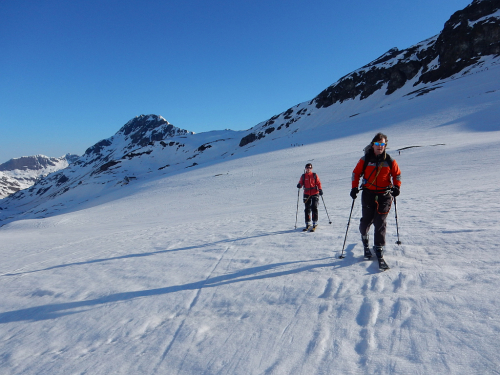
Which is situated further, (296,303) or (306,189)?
(306,189)

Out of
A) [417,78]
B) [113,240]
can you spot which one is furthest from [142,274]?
[417,78]

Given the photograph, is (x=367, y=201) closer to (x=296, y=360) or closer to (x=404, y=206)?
(x=296, y=360)

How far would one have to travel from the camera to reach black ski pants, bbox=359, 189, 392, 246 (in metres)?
4.82

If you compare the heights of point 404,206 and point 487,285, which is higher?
point 487,285

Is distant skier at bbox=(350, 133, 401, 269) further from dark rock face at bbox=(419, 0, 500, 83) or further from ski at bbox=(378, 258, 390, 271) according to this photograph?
dark rock face at bbox=(419, 0, 500, 83)

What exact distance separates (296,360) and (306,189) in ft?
19.8

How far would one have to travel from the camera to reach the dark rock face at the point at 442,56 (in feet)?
221

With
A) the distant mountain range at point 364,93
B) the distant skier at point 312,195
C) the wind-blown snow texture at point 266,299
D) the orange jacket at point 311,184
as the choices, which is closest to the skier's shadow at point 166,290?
the wind-blown snow texture at point 266,299

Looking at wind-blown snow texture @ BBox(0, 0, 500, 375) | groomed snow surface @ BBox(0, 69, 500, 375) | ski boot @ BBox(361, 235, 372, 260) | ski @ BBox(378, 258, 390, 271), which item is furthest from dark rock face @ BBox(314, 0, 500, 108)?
ski @ BBox(378, 258, 390, 271)

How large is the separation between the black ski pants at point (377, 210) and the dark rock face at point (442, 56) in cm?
8483

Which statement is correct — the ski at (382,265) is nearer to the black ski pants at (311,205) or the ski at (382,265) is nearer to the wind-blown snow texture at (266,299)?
the wind-blown snow texture at (266,299)

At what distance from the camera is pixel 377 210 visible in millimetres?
4871

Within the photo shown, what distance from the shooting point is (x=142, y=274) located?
18.8 feet

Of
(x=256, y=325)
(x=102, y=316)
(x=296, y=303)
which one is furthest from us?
(x=102, y=316)
